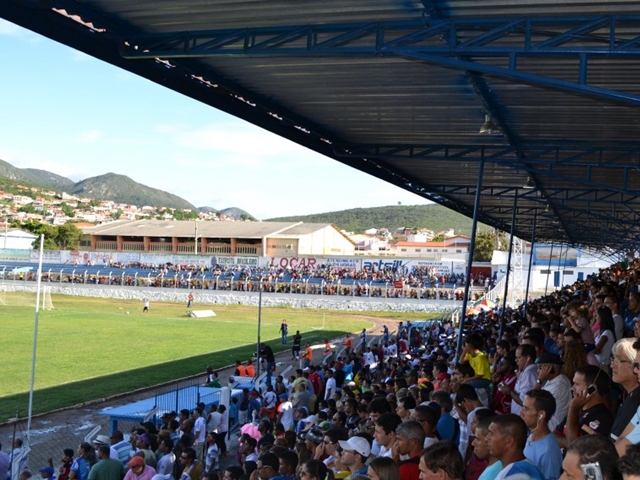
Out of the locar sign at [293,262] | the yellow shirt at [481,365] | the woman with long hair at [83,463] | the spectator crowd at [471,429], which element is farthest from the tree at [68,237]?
the yellow shirt at [481,365]

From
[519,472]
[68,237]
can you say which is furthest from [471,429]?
[68,237]

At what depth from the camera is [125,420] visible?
14078 mm

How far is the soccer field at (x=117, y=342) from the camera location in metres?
22.0

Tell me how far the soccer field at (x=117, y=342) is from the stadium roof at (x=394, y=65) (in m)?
10.6

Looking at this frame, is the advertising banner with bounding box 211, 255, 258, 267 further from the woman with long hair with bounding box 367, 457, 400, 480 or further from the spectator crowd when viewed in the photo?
the woman with long hair with bounding box 367, 457, 400, 480

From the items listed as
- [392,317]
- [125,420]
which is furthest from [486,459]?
[392,317]

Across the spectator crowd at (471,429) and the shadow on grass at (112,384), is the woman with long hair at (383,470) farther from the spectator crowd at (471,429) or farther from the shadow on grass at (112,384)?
the shadow on grass at (112,384)

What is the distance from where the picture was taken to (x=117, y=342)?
1275 inches

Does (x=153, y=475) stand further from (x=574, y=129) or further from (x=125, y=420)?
(x=574, y=129)

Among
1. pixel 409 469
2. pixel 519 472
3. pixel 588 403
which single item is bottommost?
pixel 409 469

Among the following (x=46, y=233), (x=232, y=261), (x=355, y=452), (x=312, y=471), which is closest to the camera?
(x=312, y=471)

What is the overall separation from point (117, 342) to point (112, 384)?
10.4m

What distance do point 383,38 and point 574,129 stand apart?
6973 mm

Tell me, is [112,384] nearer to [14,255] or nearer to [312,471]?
[312,471]
